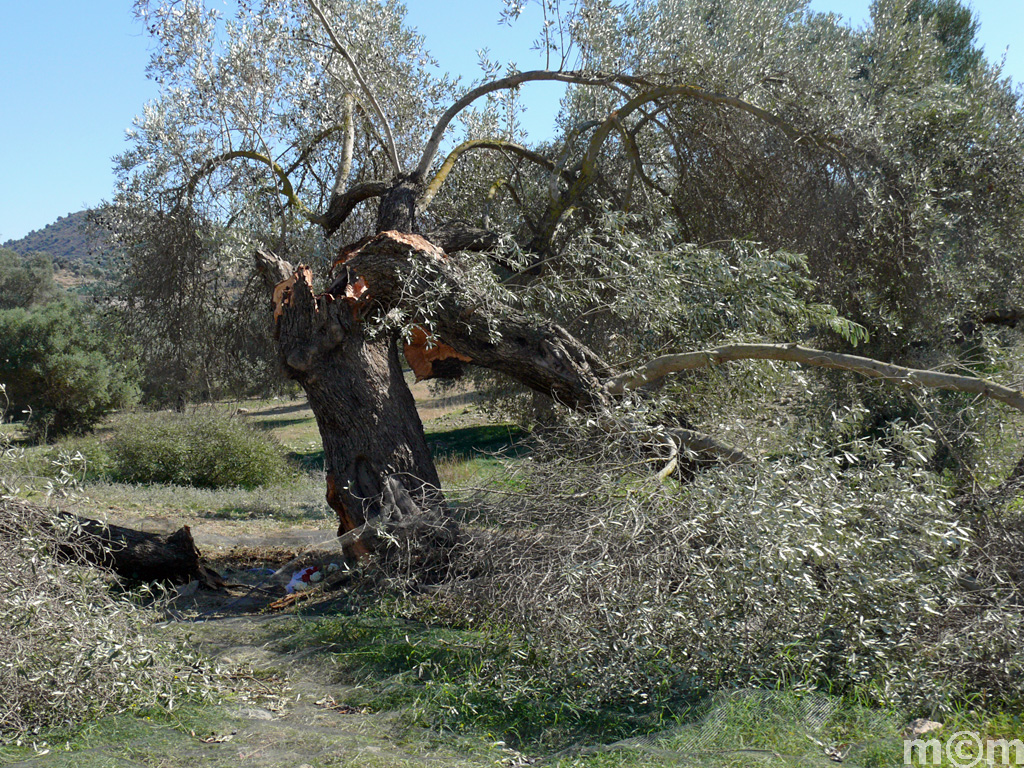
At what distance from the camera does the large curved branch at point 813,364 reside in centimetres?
487

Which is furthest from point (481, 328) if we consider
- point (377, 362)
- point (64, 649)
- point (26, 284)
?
point (26, 284)

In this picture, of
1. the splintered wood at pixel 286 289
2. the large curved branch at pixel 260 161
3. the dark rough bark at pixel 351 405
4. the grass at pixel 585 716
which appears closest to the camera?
the grass at pixel 585 716

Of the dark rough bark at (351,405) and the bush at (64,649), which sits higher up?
the dark rough bark at (351,405)

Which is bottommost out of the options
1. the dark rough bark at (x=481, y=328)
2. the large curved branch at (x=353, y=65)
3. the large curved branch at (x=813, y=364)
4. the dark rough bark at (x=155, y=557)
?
the dark rough bark at (x=155, y=557)

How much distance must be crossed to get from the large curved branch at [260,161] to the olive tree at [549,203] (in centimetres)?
3

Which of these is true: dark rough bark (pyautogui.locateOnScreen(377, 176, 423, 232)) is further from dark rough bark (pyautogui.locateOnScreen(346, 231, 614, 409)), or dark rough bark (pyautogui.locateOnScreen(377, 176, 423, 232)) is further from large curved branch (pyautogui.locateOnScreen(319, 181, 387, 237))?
dark rough bark (pyautogui.locateOnScreen(346, 231, 614, 409))

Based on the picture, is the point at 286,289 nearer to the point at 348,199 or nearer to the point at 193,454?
the point at 348,199

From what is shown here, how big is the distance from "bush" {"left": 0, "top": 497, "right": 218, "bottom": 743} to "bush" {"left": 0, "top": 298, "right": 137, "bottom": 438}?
60.3 ft

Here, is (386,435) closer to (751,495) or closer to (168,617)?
(168,617)

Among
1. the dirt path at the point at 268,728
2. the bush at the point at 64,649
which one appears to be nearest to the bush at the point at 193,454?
the dirt path at the point at 268,728

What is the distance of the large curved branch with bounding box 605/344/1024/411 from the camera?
4871 millimetres

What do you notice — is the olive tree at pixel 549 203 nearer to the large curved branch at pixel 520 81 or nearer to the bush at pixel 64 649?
the large curved branch at pixel 520 81

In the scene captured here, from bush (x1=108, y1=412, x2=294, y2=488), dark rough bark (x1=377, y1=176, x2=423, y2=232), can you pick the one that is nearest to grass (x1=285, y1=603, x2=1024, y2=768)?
dark rough bark (x1=377, y1=176, x2=423, y2=232)

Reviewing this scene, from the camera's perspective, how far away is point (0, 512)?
4273 millimetres
